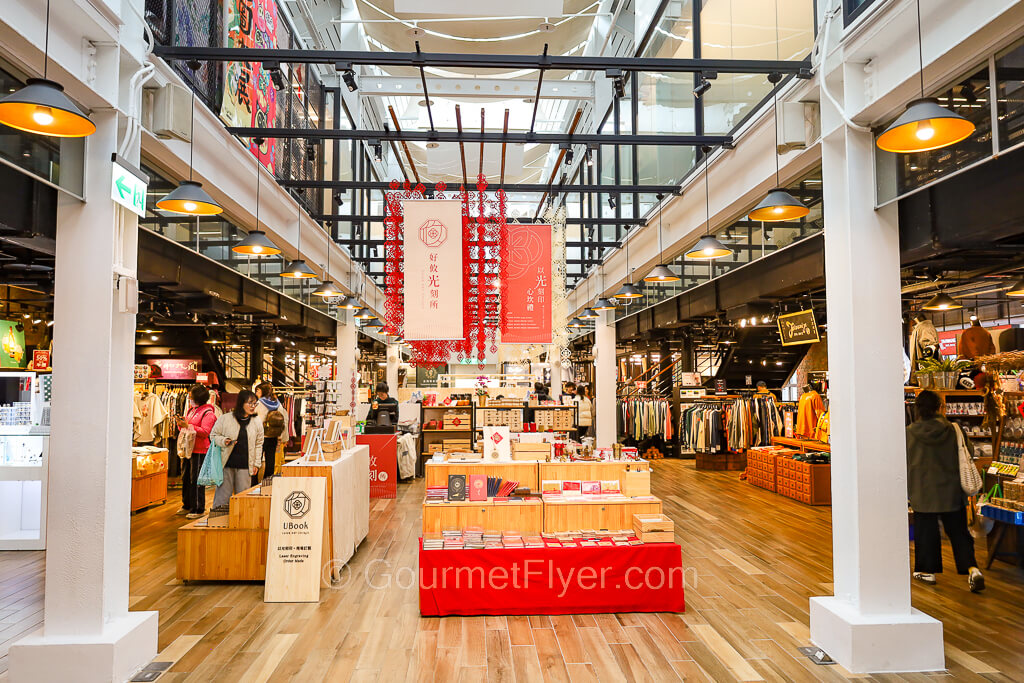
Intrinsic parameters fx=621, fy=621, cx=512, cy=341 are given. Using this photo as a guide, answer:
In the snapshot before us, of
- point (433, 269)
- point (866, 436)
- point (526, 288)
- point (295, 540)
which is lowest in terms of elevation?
point (295, 540)

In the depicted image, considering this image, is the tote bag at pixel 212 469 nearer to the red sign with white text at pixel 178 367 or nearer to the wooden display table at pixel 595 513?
the wooden display table at pixel 595 513

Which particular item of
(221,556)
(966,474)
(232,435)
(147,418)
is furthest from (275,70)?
(147,418)

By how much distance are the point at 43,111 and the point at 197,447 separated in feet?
20.5

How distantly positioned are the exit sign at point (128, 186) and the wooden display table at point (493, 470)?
3184mm

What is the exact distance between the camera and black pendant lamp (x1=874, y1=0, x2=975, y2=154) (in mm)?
3148

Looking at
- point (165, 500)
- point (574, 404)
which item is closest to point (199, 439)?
point (165, 500)

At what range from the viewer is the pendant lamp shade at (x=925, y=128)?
315 centimetres

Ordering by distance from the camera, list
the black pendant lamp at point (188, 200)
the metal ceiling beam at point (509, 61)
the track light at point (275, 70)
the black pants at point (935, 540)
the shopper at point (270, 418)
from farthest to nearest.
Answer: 1. the shopper at point (270, 418)
2. the black pants at point (935, 540)
3. the track light at point (275, 70)
4. the metal ceiling beam at point (509, 61)
5. the black pendant lamp at point (188, 200)

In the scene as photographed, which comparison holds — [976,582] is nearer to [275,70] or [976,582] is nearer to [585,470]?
[585,470]

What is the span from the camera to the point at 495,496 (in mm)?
5629

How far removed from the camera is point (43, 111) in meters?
3.02

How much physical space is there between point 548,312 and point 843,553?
324cm

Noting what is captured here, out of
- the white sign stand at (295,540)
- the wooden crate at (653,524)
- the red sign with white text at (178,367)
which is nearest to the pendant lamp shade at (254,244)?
the white sign stand at (295,540)

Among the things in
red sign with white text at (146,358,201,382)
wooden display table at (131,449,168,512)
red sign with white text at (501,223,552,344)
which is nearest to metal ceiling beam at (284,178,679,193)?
red sign with white text at (501,223,552,344)
